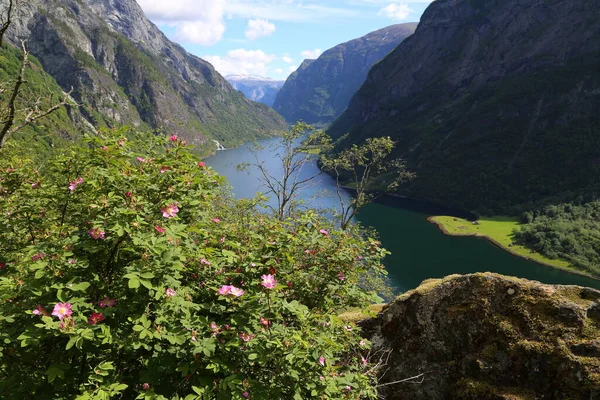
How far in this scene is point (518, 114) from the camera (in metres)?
187

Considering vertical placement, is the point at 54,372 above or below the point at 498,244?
above

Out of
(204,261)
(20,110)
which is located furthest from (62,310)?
(20,110)

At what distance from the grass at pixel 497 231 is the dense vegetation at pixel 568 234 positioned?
269cm

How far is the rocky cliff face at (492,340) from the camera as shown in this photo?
7.81 m

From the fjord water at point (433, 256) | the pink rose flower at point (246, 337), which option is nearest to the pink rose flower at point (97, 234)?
the pink rose flower at point (246, 337)

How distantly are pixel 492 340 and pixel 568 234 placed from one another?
11535cm

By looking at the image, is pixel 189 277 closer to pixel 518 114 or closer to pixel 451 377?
pixel 451 377

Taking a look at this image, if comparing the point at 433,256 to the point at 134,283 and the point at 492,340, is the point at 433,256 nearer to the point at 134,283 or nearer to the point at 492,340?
the point at 492,340

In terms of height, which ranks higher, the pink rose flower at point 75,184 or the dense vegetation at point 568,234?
the pink rose flower at point 75,184

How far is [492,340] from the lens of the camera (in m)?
8.80

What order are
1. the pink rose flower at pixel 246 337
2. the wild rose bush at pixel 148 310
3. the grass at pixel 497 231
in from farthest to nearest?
1. the grass at pixel 497 231
2. the pink rose flower at pixel 246 337
3. the wild rose bush at pixel 148 310

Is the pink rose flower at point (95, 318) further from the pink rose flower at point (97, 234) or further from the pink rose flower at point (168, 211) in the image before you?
the pink rose flower at point (168, 211)

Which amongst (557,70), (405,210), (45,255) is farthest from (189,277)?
(557,70)

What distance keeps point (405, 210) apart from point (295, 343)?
136 meters
